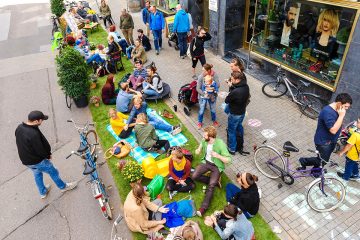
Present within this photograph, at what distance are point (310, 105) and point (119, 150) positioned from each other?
19.4 ft

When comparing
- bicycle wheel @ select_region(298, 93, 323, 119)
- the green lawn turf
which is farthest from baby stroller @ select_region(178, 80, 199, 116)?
bicycle wheel @ select_region(298, 93, 323, 119)

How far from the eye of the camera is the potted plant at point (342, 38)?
760 centimetres

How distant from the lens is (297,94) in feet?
29.6

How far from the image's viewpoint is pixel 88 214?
6293 mm

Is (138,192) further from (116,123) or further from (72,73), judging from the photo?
(72,73)

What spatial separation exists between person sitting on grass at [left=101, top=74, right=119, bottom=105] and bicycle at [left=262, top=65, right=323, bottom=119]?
5334 mm

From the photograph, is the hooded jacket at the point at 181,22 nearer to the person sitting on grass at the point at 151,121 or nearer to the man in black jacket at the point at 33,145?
the person sitting on grass at the point at 151,121

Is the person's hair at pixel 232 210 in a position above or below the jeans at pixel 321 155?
above

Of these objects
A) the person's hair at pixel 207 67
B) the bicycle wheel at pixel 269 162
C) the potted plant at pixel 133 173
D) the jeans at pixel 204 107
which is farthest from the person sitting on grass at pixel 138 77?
the bicycle wheel at pixel 269 162

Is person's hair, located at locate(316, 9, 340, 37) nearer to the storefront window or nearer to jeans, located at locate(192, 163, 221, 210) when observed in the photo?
the storefront window

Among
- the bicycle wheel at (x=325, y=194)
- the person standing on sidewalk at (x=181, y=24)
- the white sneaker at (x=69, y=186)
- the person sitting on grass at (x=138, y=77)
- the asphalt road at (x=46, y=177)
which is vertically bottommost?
the asphalt road at (x=46, y=177)

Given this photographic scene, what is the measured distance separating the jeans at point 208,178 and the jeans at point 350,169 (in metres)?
2.83

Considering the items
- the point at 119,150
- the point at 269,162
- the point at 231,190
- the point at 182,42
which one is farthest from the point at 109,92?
the point at 269,162

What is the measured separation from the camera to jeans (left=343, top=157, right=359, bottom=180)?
614 cm
